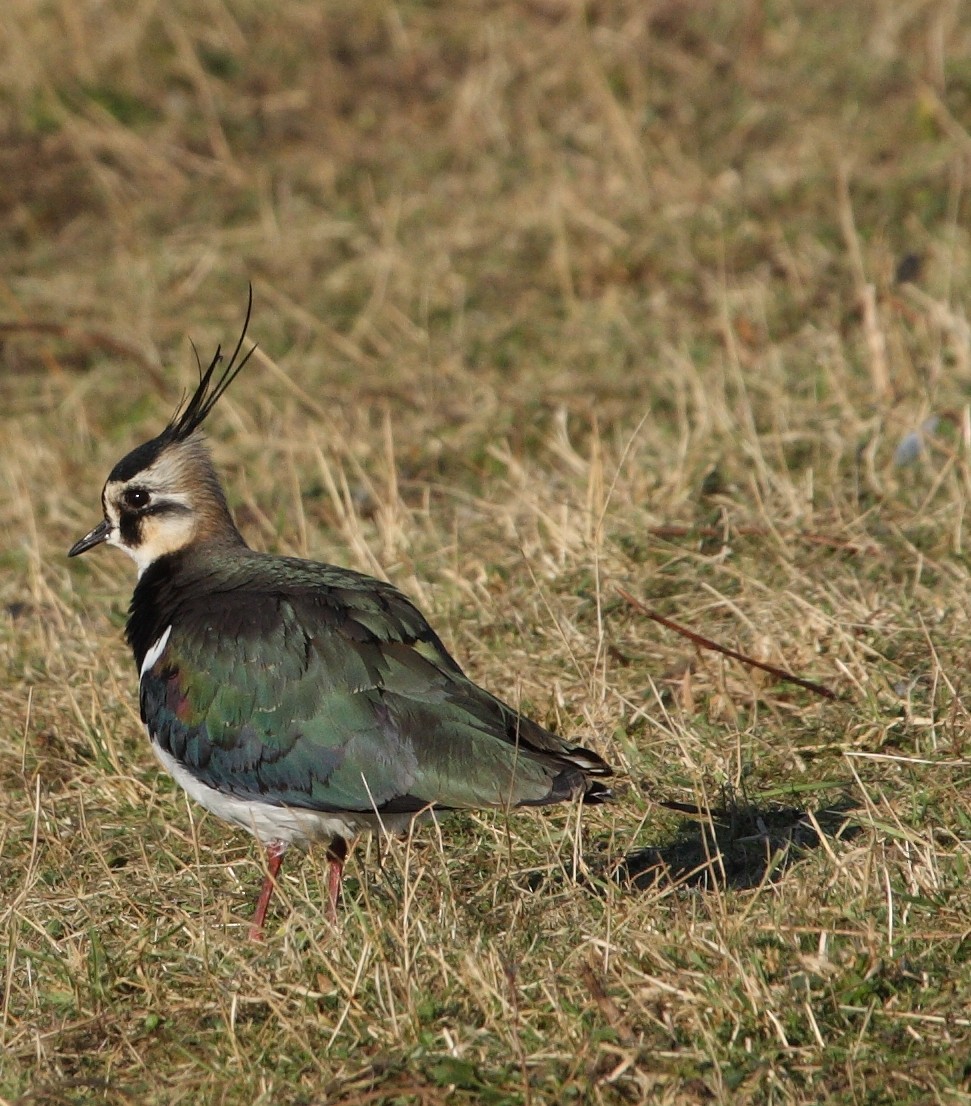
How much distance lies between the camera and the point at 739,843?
4.41 metres

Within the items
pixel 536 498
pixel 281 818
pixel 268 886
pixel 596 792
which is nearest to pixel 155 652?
pixel 281 818

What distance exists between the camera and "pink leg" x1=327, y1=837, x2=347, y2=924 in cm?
406

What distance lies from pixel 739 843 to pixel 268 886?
1.18m

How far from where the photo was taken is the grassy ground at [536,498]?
11.9 ft

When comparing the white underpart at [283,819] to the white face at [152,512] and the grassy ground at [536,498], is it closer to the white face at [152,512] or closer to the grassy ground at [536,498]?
the grassy ground at [536,498]

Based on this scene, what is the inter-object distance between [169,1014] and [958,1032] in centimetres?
165

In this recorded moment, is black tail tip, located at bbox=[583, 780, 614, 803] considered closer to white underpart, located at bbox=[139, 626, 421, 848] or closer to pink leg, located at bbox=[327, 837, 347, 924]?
white underpart, located at bbox=[139, 626, 421, 848]

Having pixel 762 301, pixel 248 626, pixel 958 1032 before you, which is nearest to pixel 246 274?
pixel 762 301

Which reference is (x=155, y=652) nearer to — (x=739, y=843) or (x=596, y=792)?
(x=596, y=792)

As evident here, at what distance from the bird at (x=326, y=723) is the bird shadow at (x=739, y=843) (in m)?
0.27

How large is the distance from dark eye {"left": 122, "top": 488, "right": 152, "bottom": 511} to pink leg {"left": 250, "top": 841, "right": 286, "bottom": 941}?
1.28 metres

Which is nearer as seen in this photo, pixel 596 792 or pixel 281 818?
pixel 596 792

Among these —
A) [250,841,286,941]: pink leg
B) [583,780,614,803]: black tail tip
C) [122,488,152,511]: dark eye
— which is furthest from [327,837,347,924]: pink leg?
[122,488,152,511]: dark eye

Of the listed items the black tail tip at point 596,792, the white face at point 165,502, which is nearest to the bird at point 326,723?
the black tail tip at point 596,792
